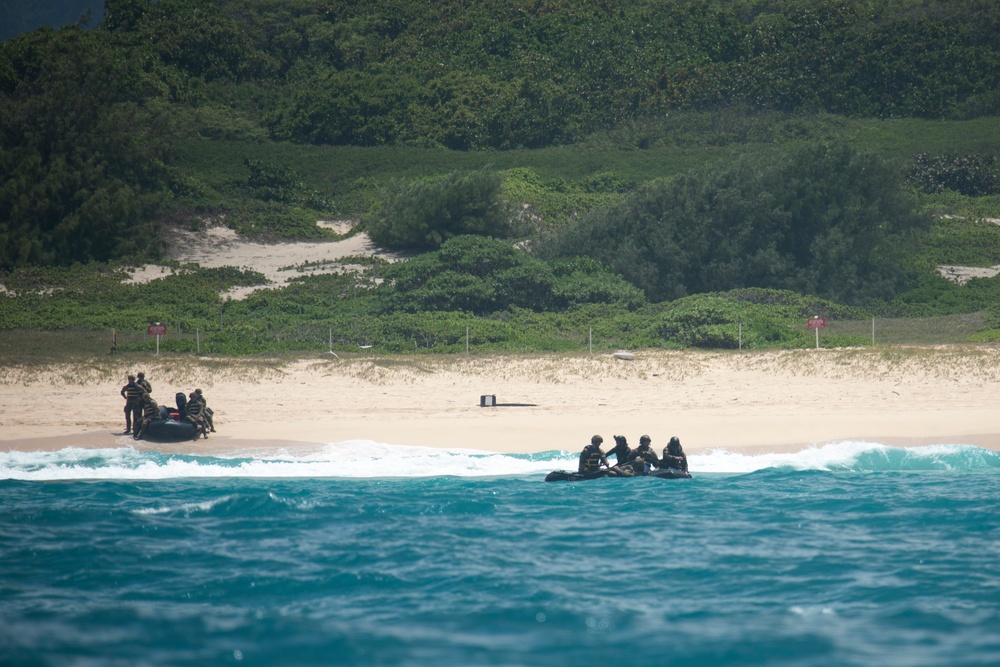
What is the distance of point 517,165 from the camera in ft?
218

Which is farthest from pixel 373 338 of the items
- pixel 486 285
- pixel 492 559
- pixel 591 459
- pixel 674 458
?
pixel 492 559

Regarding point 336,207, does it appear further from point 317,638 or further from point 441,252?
point 317,638

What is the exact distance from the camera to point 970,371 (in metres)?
26.3

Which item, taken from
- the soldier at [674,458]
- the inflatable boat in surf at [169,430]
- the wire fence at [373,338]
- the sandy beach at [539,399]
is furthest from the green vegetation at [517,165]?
the soldier at [674,458]

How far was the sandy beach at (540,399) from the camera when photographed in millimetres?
22266

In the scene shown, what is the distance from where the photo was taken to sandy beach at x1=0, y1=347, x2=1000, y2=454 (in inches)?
877

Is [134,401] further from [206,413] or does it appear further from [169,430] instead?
[206,413]

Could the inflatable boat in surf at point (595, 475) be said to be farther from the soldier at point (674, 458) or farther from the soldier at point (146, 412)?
the soldier at point (146, 412)

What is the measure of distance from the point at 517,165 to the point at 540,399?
4193 cm

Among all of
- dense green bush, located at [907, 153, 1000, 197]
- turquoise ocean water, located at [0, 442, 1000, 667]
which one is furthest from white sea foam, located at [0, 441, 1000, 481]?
dense green bush, located at [907, 153, 1000, 197]

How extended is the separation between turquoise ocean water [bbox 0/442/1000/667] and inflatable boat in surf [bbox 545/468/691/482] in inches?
8.7

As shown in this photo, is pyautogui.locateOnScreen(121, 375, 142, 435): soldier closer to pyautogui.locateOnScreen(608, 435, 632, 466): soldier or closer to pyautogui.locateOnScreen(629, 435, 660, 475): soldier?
pyautogui.locateOnScreen(608, 435, 632, 466): soldier

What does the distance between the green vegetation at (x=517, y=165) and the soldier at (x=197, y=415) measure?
30.3 feet

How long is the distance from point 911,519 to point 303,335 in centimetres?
2036
